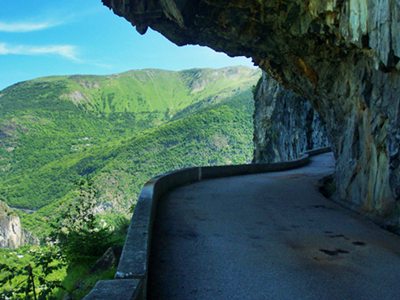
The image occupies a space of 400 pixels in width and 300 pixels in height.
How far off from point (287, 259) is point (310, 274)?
2.64 ft

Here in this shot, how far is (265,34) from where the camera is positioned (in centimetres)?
2056

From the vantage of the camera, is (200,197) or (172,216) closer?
(172,216)

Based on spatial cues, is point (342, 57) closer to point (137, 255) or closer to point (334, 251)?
point (334, 251)

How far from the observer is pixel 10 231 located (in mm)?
116125

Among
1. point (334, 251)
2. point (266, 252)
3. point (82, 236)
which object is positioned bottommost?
point (82, 236)

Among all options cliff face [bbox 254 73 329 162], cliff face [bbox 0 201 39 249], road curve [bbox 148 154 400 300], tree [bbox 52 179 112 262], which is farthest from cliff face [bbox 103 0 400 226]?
cliff face [bbox 0 201 39 249]

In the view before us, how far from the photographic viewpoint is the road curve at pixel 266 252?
256 inches

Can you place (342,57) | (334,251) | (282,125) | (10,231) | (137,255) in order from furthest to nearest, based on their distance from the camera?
1. (10,231)
2. (282,125)
3. (342,57)
4. (334,251)
5. (137,255)

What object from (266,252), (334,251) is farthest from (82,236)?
(334,251)

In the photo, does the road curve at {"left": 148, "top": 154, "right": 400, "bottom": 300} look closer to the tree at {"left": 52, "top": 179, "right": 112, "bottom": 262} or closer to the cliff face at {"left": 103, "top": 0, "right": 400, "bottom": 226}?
the cliff face at {"left": 103, "top": 0, "right": 400, "bottom": 226}

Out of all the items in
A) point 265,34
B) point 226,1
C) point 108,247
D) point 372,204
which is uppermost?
point 226,1

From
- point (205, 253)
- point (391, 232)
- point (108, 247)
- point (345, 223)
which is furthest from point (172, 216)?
point (391, 232)

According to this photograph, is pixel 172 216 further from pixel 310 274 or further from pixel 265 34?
pixel 265 34

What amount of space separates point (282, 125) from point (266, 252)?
40.2 m
